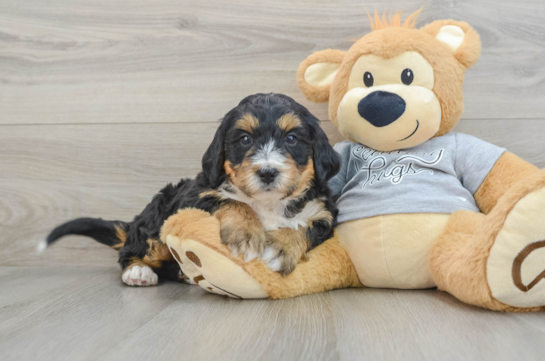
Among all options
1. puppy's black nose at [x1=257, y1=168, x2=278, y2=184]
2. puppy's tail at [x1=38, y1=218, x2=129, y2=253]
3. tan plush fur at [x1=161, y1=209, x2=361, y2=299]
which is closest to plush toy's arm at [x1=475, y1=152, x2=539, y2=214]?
tan plush fur at [x1=161, y1=209, x2=361, y2=299]

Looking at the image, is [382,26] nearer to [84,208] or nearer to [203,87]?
[203,87]

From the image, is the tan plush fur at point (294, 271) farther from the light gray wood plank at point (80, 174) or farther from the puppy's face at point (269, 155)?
the light gray wood plank at point (80, 174)

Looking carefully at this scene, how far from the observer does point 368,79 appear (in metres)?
1.72

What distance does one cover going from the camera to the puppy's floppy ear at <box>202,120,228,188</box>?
162cm

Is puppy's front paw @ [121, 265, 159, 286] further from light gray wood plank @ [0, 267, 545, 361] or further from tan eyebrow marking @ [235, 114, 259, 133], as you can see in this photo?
tan eyebrow marking @ [235, 114, 259, 133]

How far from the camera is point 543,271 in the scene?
46.8 inches

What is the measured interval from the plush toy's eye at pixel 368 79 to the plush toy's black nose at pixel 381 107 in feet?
0.29

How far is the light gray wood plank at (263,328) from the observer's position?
102 cm

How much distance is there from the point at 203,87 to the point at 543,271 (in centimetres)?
179

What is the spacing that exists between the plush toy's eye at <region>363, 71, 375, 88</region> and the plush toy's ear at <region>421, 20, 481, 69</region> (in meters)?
0.35

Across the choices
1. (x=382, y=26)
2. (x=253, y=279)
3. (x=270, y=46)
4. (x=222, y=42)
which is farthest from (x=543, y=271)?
(x=222, y=42)

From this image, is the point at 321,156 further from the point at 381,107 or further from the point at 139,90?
the point at 139,90

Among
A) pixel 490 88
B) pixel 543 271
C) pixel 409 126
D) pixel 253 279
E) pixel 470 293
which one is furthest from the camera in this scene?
pixel 490 88

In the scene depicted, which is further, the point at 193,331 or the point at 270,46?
the point at 270,46
